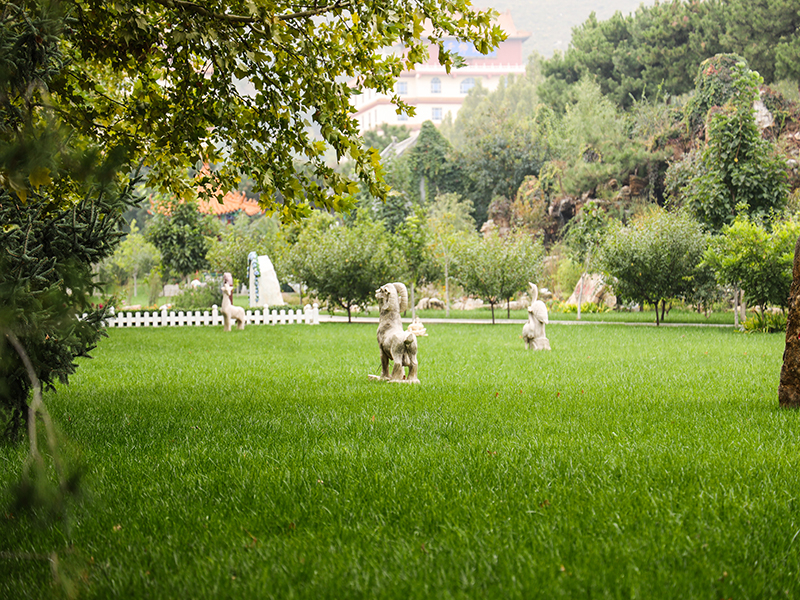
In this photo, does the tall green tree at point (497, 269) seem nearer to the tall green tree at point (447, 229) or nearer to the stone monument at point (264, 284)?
the tall green tree at point (447, 229)

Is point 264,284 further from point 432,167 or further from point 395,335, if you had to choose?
point 432,167

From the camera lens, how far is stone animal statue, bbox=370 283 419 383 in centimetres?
904

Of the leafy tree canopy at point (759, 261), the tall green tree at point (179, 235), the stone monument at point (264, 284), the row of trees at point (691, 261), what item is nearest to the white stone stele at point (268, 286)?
the stone monument at point (264, 284)

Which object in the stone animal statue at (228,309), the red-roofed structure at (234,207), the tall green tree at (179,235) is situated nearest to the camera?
the stone animal statue at (228,309)

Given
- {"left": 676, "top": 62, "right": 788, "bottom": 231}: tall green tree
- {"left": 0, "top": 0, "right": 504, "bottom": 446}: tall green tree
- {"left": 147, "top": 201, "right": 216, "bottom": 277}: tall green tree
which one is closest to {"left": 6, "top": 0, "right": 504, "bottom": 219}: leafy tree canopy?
{"left": 0, "top": 0, "right": 504, "bottom": 446}: tall green tree

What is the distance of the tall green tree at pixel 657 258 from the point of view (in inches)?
885

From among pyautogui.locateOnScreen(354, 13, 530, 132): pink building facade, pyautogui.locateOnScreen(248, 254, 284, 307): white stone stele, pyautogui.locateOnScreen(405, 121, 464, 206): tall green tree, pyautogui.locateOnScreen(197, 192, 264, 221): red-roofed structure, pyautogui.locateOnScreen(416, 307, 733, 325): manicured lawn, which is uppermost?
pyautogui.locateOnScreen(354, 13, 530, 132): pink building facade

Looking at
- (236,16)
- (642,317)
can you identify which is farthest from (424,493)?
(642,317)

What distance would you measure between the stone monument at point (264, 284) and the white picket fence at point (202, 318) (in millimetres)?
3873

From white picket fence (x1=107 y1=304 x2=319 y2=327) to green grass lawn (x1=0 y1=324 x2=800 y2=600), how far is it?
52.4ft

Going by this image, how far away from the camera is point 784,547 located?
11.0 ft

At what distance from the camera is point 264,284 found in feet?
98.8

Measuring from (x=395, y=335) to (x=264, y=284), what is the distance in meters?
22.0

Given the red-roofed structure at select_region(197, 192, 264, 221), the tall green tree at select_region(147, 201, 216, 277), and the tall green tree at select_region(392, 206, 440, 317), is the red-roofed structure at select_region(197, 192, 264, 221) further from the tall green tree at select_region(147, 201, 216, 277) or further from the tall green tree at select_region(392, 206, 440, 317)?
the tall green tree at select_region(392, 206, 440, 317)
